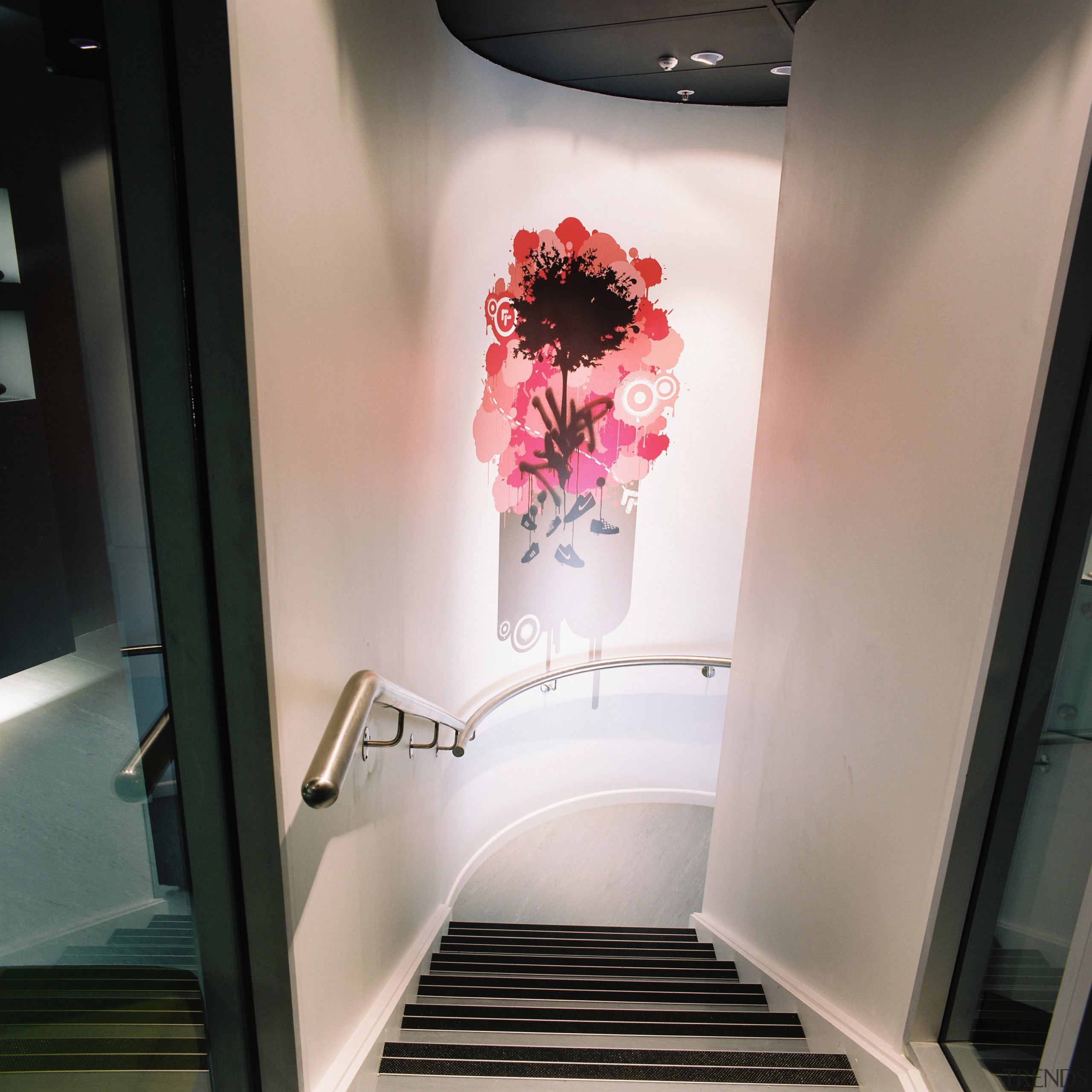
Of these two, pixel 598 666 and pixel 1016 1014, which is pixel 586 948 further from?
pixel 1016 1014

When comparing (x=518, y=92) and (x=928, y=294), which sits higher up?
(x=518, y=92)

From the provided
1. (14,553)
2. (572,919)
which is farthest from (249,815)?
(572,919)

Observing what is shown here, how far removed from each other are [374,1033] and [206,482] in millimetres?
1945

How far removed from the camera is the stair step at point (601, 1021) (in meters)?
2.85

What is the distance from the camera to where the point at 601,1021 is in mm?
2889

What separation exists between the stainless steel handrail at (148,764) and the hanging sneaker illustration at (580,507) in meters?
3.52

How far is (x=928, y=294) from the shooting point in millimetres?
2258

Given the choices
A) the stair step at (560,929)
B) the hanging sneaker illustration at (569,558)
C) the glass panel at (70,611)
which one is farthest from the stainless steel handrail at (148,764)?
the hanging sneaker illustration at (569,558)

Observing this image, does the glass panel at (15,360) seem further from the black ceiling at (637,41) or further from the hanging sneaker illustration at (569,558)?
the hanging sneaker illustration at (569,558)

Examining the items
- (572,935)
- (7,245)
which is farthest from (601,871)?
(7,245)

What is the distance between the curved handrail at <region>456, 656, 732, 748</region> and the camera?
4.84 metres

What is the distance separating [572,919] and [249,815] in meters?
3.56

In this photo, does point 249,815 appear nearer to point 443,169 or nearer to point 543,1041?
point 543,1041

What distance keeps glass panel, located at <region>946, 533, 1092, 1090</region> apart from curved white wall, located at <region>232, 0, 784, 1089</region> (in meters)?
1.87
